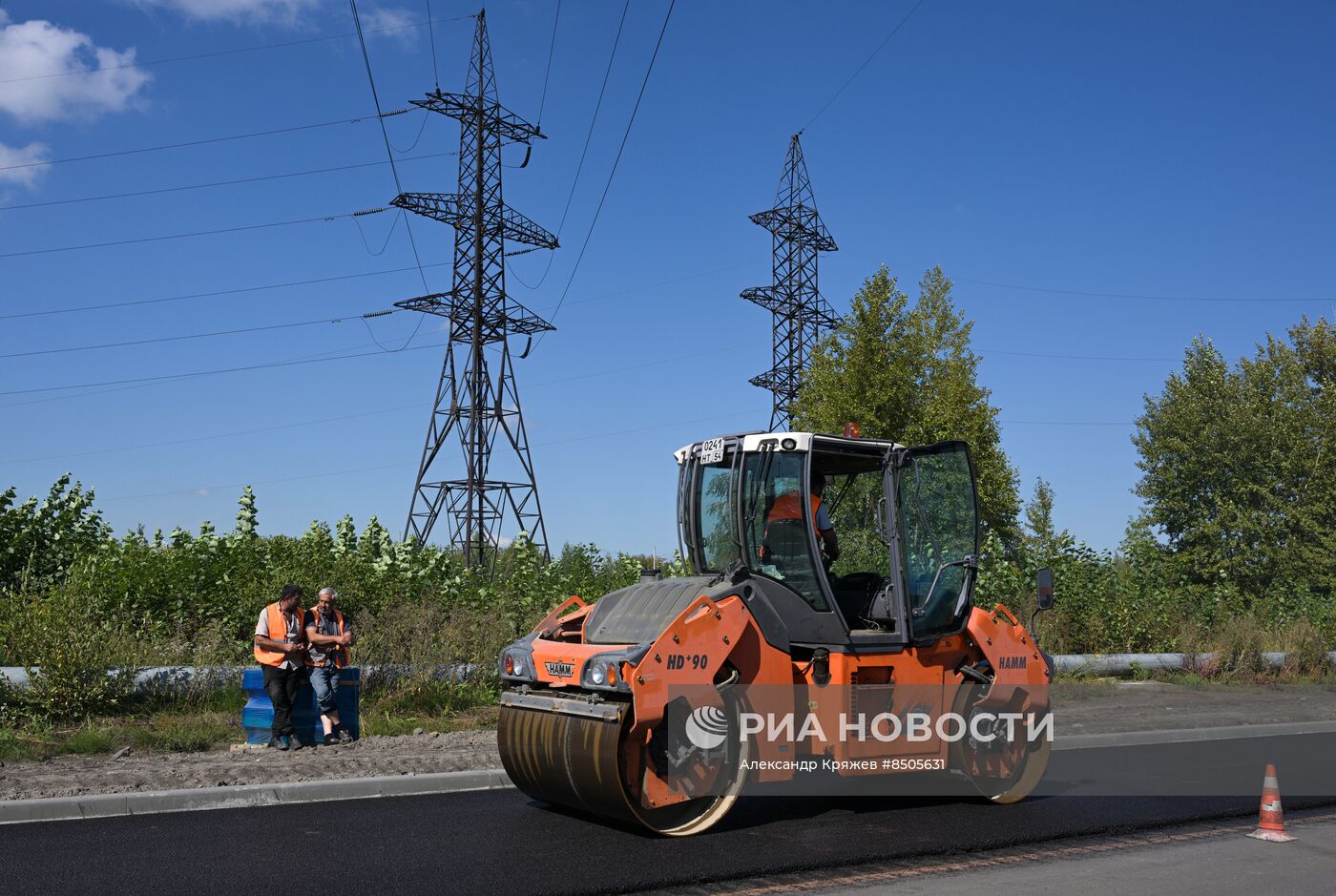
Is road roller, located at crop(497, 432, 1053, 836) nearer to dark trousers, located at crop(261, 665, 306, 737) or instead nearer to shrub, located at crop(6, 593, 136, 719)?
dark trousers, located at crop(261, 665, 306, 737)

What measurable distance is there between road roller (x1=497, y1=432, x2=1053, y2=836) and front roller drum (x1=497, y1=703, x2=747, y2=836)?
0.01 m

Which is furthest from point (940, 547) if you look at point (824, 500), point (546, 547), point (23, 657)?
point (546, 547)

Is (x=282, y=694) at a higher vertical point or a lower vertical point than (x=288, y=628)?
lower

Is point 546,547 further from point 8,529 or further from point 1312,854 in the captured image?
point 1312,854

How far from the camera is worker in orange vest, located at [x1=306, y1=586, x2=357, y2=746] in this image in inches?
442

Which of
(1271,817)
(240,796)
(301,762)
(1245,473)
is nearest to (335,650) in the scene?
(301,762)

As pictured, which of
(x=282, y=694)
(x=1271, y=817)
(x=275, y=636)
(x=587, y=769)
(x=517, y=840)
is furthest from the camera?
(x=275, y=636)

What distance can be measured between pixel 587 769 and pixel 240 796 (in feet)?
10.6

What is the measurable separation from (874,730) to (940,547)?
147cm

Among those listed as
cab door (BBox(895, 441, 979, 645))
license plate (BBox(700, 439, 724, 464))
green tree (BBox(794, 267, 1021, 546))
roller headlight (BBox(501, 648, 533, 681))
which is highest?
green tree (BBox(794, 267, 1021, 546))

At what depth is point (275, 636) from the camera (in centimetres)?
1119

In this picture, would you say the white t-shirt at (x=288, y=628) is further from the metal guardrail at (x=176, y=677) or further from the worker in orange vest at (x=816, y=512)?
the worker in orange vest at (x=816, y=512)

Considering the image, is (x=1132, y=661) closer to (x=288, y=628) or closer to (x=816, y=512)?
(x=816, y=512)

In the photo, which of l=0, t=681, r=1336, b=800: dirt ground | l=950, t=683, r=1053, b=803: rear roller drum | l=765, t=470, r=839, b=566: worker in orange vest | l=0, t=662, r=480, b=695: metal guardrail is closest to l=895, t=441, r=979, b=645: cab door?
l=765, t=470, r=839, b=566: worker in orange vest
